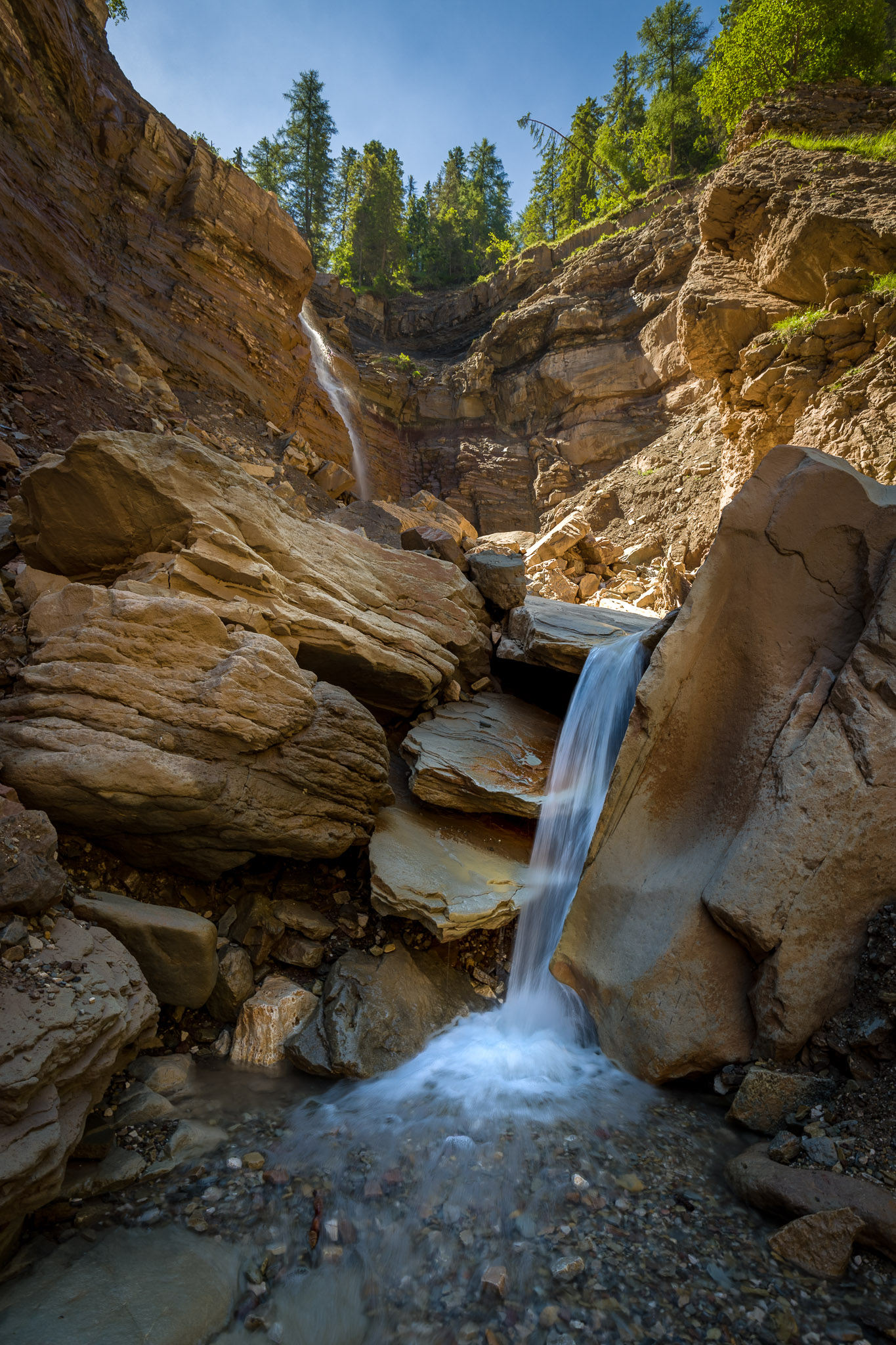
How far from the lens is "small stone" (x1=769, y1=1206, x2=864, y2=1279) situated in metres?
2.85

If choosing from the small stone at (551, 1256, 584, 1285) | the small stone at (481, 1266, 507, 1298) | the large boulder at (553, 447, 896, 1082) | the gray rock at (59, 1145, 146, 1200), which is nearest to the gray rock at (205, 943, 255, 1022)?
the gray rock at (59, 1145, 146, 1200)

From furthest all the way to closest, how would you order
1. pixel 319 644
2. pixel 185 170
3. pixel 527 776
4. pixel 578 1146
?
pixel 185 170, pixel 527 776, pixel 319 644, pixel 578 1146

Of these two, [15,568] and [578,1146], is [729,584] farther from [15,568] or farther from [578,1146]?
[15,568]

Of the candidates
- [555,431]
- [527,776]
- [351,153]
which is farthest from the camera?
[351,153]

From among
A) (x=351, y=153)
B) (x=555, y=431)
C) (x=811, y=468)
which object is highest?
(x=351, y=153)

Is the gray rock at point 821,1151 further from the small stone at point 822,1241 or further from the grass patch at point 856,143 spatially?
the grass patch at point 856,143

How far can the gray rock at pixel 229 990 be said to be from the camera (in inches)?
187

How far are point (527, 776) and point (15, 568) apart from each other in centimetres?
590

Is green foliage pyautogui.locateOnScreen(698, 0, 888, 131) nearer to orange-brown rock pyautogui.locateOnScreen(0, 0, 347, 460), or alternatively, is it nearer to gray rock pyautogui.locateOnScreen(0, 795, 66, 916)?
orange-brown rock pyautogui.locateOnScreen(0, 0, 347, 460)

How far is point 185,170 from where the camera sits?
47.0 feet

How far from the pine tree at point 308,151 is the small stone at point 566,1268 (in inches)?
1546

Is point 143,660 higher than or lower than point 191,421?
lower

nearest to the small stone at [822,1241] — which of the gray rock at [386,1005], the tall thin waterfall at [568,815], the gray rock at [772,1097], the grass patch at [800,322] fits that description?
the gray rock at [772,1097]

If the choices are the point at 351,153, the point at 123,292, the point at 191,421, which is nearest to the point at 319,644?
the point at 191,421
